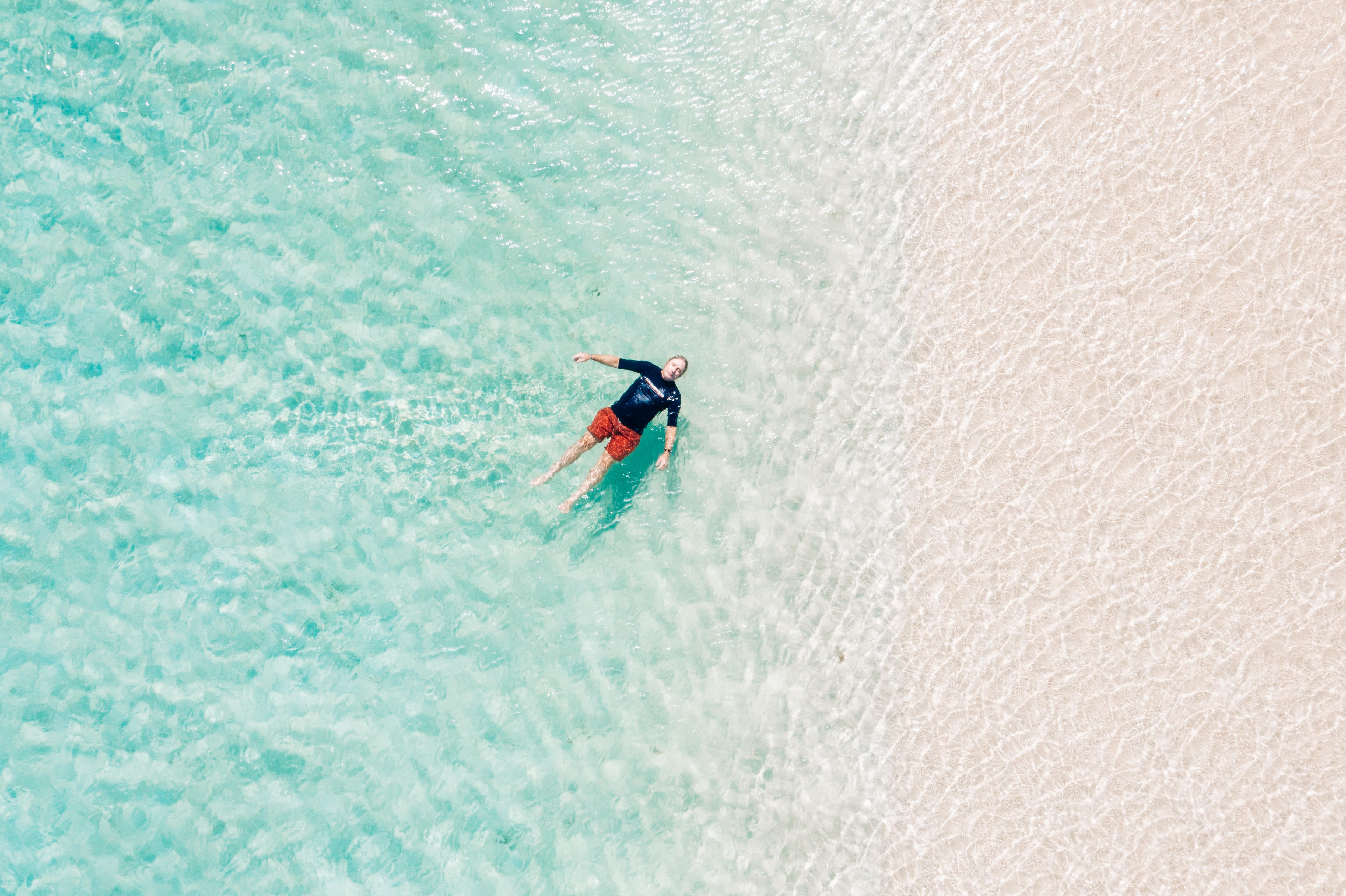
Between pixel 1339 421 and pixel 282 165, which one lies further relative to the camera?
pixel 282 165

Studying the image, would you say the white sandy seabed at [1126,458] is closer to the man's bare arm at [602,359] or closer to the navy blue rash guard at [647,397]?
the navy blue rash guard at [647,397]

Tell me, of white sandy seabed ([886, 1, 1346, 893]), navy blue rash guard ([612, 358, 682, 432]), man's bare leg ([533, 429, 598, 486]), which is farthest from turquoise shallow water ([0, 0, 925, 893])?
navy blue rash guard ([612, 358, 682, 432])

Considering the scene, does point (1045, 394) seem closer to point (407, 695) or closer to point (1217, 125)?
point (1217, 125)

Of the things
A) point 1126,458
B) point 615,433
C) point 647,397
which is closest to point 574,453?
point 615,433

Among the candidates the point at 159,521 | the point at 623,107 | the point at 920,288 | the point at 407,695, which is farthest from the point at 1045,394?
the point at 159,521

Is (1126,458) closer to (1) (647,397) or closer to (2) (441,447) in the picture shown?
(1) (647,397)

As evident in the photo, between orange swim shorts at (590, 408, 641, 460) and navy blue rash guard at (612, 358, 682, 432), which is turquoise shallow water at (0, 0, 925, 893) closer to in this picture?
orange swim shorts at (590, 408, 641, 460)
